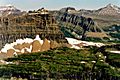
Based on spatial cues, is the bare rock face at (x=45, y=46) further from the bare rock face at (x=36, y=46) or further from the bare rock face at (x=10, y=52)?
the bare rock face at (x=10, y=52)

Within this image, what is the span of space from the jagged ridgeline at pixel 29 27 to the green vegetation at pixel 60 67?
14.0m

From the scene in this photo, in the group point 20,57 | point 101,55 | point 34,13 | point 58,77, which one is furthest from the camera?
point 34,13

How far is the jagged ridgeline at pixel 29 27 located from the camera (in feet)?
447

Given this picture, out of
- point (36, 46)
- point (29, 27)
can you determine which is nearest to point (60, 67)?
point (36, 46)

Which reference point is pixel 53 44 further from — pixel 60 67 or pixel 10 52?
pixel 60 67

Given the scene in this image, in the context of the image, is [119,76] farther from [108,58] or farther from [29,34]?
[29,34]

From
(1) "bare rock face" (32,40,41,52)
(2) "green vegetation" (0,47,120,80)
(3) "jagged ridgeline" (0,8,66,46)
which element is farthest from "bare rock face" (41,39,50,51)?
(2) "green vegetation" (0,47,120,80)

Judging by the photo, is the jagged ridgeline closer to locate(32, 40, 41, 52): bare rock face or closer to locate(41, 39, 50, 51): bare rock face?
locate(41, 39, 50, 51): bare rock face

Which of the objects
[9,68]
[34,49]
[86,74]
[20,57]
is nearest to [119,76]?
[86,74]

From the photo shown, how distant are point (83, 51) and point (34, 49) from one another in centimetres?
1402

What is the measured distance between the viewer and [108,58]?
405 ft

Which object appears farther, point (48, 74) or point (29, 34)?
point (29, 34)

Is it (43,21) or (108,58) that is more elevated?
(43,21)

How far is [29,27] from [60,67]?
40780 millimetres
